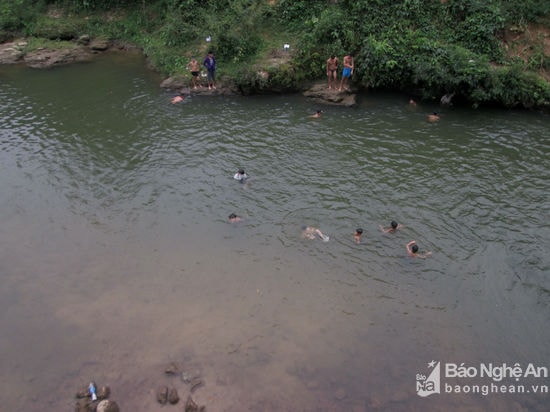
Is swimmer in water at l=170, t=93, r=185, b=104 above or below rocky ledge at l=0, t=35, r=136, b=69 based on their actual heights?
below

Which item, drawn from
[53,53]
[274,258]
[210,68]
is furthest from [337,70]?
[53,53]

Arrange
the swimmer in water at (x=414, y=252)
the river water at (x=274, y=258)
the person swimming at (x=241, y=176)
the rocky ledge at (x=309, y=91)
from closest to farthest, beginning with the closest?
the river water at (x=274, y=258)
the swimmer in water at (x=414, y=252)
the person swimming at (x=241, y=176)
the rocky ledge at (x=309, y=91)

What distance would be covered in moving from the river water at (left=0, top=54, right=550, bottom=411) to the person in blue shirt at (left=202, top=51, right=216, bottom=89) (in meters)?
3.05

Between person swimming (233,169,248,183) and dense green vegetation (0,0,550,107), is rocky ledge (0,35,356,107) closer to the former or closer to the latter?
dense green vegetation (0,0,550,107)

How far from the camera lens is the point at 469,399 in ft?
31.4

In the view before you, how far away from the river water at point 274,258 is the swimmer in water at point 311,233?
0.24m

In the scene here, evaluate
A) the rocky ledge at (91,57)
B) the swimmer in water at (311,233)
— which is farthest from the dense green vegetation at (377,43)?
the swimmer in water at (311,233)

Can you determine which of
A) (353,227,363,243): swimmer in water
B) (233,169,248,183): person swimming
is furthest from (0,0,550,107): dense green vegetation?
(353,227,363,243): swimmer in water

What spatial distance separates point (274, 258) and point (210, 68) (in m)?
14.0

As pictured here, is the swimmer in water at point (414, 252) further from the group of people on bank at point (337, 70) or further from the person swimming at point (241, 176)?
the group of people on bank at point (337, 70)

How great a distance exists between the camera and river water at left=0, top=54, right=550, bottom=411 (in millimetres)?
10203

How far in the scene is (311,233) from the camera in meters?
14.2

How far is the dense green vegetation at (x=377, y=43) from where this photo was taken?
20.8 m

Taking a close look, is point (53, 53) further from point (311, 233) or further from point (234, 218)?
point (311, 233)
